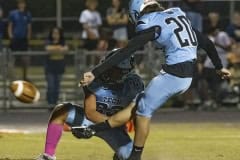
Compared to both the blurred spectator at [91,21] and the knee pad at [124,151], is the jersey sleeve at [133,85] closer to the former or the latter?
the knee pad at [124,151]

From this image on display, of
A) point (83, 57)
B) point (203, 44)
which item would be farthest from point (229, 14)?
point (203, 44)

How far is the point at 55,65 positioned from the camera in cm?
1833

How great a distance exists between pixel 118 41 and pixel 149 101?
405 inches

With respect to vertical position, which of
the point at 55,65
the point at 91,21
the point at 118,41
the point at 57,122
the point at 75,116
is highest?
the point at 75,116

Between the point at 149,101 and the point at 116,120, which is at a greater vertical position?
the point at 149,101

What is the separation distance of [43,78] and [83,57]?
3.67ft

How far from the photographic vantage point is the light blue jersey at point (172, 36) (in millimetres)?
8656

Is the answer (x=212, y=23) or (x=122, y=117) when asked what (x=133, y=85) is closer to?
(x=122, y=117)

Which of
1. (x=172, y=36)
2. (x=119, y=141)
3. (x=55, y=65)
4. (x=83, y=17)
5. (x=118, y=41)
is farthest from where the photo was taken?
(x=83, y=17)

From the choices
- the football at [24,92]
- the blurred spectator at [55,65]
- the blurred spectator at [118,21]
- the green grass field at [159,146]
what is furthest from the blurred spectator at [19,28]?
the football at [24,92]

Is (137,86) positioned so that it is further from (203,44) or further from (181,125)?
(181,125)

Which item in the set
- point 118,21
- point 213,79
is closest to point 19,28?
point 118,21

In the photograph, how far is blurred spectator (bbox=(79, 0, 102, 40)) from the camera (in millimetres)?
19031

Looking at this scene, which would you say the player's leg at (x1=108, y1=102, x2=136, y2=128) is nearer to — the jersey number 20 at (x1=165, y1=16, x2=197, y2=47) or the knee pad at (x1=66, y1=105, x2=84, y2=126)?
the knee pad at (x1=66, y1=105, x2=84, y2=126)
